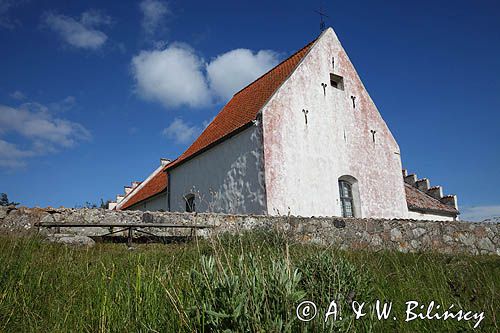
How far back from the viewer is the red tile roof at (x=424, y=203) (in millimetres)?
19078

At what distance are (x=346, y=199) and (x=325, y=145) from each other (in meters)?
2.56

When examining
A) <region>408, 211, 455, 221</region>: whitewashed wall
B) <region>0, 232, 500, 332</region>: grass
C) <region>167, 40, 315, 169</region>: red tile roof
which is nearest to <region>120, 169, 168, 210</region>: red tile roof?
<region>167, 40, 315, 169</region>: red tile roof

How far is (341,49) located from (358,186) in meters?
6.67

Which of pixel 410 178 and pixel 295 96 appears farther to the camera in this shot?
pixel 410 178

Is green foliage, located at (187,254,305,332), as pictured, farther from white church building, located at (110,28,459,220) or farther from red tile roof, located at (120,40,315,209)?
red tile roof, located at (120,40,315,209)

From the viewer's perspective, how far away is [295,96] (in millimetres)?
14406

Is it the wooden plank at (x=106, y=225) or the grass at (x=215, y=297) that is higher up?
the wooden plank at (x=106, y=225)

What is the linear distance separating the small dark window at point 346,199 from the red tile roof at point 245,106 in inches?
197

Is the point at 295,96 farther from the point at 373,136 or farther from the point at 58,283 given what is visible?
the point at 58,283

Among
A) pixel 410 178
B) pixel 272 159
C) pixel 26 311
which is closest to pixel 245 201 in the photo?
pixel 272 159

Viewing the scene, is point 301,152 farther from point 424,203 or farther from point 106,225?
point 424,203

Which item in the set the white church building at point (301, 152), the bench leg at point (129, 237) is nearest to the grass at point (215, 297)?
the bench leg at point (129, 237)

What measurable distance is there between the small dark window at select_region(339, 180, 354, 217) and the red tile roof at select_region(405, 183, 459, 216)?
16.3ft

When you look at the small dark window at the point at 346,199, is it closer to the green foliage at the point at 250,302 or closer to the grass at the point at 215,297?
the grass at the point at 215,297
